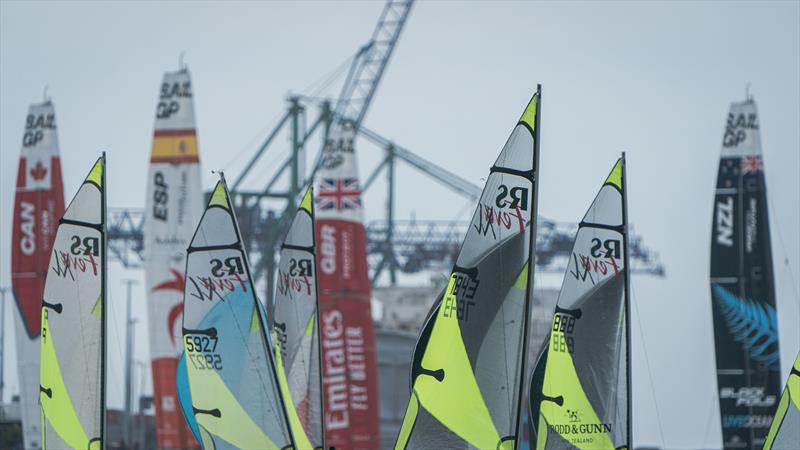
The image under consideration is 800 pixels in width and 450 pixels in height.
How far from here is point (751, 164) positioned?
118ft

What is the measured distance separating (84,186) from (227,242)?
210 centimetres

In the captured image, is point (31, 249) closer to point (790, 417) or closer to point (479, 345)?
point (790, 417)

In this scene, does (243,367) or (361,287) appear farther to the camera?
(361,287)

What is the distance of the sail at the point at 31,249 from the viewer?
1608 inches

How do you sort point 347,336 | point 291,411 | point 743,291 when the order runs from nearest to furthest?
point 291,411 < point 743,291 < point 347,336

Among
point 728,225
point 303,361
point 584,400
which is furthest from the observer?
point 728,225

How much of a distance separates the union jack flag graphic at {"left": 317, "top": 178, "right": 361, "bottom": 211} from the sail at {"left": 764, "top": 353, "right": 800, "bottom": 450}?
16.9 metres

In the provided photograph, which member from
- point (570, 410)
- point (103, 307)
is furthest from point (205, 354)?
point (570, 410)

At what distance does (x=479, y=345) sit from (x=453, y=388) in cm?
61

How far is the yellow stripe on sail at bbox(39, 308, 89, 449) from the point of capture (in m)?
26.4

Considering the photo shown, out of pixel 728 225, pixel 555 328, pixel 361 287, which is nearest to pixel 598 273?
pixel 555 328

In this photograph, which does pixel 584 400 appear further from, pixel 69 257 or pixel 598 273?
pixel 69 257

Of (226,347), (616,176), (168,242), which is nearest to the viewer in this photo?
(616,176)

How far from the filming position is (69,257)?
26328mm
